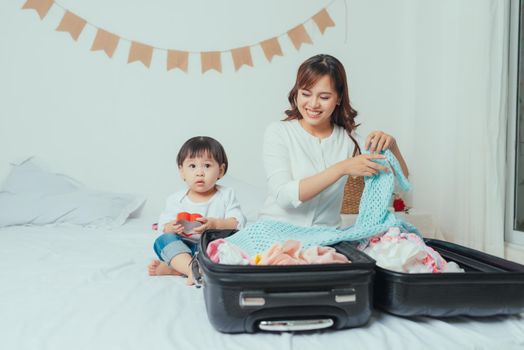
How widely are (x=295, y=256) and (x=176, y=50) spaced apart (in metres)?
1.97

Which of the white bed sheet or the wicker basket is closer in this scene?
the white bed sheet

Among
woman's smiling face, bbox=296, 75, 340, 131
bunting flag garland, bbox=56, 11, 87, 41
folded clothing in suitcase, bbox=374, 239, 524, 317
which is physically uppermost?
bunting flag garland, bbox=56, 11, 87, 41

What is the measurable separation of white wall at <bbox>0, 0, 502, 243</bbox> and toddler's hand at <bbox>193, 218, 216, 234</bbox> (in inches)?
46.3

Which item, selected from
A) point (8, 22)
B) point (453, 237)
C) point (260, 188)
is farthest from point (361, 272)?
point (8, 22)

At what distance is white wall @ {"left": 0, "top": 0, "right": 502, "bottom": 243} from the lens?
253 centimetres

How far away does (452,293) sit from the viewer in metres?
0.89

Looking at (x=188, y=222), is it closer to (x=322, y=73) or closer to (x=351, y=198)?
(x=322, y=73)

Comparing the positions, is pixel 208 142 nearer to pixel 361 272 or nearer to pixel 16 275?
pixel 16 275

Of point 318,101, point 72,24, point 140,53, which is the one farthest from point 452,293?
point 72,24

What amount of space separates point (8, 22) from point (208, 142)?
1.60 metres

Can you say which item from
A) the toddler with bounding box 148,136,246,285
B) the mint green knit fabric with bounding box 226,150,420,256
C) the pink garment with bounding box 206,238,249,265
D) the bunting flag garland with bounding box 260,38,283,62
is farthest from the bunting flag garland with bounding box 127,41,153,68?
the pink garment with bounding box 206,238,249,265

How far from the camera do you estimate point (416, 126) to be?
9.22 feet

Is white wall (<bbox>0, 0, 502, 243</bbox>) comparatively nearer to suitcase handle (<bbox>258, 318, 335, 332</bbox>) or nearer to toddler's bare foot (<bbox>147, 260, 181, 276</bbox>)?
toddler's bare foot (<bbox>147, 260, 181, 276</bbox>)

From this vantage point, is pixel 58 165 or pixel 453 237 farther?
pixel 58 165
